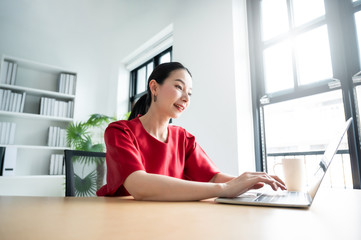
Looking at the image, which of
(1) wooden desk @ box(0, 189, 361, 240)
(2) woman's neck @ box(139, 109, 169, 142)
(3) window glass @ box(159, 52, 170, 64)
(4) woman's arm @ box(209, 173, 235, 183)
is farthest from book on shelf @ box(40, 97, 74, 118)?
(1) wooden desk @ box(0, 189, 361, 240)

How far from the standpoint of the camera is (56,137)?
3623mm

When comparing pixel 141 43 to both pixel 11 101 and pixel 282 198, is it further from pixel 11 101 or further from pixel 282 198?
pixel 282 198

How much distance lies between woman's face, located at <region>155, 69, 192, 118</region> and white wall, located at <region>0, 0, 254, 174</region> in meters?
1.11

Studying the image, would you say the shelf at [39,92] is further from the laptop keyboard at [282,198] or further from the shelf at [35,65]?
the laptop keyboard at [282,198]

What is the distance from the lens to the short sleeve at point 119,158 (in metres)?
0.88

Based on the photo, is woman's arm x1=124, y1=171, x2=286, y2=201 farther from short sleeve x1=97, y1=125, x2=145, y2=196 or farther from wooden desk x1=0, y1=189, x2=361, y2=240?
wooden desk x1=0, y1=189, x2=361, y2=240

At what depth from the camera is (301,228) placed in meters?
0.38

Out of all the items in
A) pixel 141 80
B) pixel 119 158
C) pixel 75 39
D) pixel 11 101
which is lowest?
pixel 119 158

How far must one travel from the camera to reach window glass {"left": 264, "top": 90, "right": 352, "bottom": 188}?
74.7 inches

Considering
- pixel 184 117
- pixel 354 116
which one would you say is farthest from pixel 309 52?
pixel 184 117

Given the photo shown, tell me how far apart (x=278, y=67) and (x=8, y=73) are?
3408 millimetres

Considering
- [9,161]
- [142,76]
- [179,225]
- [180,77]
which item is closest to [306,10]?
[180,77]

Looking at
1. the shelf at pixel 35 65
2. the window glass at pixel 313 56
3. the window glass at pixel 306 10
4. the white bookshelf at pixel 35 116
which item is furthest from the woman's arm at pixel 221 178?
the shelf at pixel 35 65

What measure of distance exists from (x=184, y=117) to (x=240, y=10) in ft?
4.23
